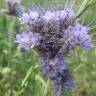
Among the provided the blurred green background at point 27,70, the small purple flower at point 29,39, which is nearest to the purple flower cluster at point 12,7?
the blurred green background at point 27,70

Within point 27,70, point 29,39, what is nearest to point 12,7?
point 27,70

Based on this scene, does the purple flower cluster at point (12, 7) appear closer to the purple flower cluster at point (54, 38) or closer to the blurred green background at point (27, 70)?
the blurred green background at point (27, 70)

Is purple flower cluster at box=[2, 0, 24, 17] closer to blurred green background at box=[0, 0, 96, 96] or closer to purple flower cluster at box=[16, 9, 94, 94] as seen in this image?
blurred green background at box=[0, 0, 96, 96]

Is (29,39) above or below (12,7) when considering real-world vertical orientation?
below

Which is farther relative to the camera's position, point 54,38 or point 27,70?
point 27,70

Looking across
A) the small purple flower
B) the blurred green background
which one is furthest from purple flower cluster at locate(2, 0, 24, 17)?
the small purple flower

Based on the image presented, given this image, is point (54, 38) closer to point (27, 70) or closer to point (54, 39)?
point (54, 39)
